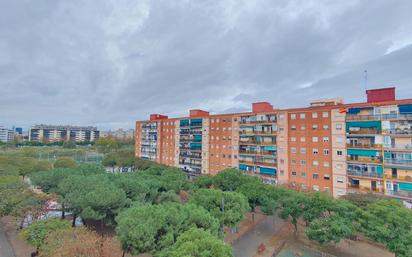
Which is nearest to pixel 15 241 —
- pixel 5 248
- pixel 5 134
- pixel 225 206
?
pixel 5 248

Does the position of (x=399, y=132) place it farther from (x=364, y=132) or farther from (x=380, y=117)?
(x=364, y=132)

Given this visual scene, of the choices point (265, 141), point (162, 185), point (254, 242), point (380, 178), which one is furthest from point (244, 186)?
point (380, 178)

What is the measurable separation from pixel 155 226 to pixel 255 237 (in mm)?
14408

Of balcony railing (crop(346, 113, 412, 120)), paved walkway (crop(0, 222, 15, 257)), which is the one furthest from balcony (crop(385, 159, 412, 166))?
paved walkway (crop(0, 222, 15, 257))

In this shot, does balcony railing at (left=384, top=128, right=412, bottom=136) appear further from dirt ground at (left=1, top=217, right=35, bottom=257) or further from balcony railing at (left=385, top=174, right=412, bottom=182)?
dirt ground at (left=1, top=217, right=35, bottom=257)

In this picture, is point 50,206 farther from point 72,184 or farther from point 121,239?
point 121,239

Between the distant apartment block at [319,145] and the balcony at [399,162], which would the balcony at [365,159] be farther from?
the balcony at [399,162]

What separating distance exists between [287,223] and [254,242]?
7.61 metres

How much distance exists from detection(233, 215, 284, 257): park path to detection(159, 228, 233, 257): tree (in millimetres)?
10093

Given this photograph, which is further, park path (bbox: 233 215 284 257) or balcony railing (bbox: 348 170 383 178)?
balcony railing (bbox: 348 170 383 178)

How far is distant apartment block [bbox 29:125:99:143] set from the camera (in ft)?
468

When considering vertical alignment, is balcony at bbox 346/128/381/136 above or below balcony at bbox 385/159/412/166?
above

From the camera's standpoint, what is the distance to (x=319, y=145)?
32.7 meters

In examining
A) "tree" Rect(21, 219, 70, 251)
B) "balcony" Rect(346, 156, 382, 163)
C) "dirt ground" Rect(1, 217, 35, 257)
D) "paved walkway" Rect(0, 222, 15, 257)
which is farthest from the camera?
"balcony" Rect(346, 156, 382, 163)
